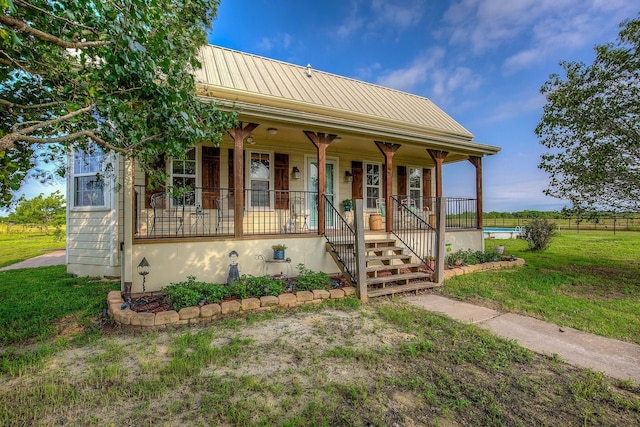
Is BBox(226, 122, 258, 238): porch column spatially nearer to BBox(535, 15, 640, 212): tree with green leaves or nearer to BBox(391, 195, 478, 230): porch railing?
BBox(391, 195, 478, 230): porch railing

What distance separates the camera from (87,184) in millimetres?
7355

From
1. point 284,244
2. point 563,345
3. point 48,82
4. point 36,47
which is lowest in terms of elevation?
point 563,345

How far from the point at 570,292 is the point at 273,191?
6380 mm

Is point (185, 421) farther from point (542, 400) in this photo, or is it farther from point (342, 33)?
point (342, 33)

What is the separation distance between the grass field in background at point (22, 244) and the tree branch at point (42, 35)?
10155 millimetres

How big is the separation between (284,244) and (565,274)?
657cm

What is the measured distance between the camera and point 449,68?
13.1 m

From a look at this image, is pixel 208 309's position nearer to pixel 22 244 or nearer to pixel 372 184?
pixel 372 184

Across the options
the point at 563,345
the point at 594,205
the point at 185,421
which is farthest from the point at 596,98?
the point at 185,421

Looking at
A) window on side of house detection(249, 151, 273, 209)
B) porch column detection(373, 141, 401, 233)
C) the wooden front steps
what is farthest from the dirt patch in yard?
window on side of house detection(249, 151, 273, 209)

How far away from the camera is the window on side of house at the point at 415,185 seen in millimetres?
11134

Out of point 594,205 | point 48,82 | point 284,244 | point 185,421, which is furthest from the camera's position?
point 594,205

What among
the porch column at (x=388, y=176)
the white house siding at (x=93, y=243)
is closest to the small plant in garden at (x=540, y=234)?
the porch column at (x=388, y=176)

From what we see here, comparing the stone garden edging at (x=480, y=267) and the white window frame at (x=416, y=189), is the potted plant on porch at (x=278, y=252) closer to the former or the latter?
the stone garden edging at (x=480, y=267)
